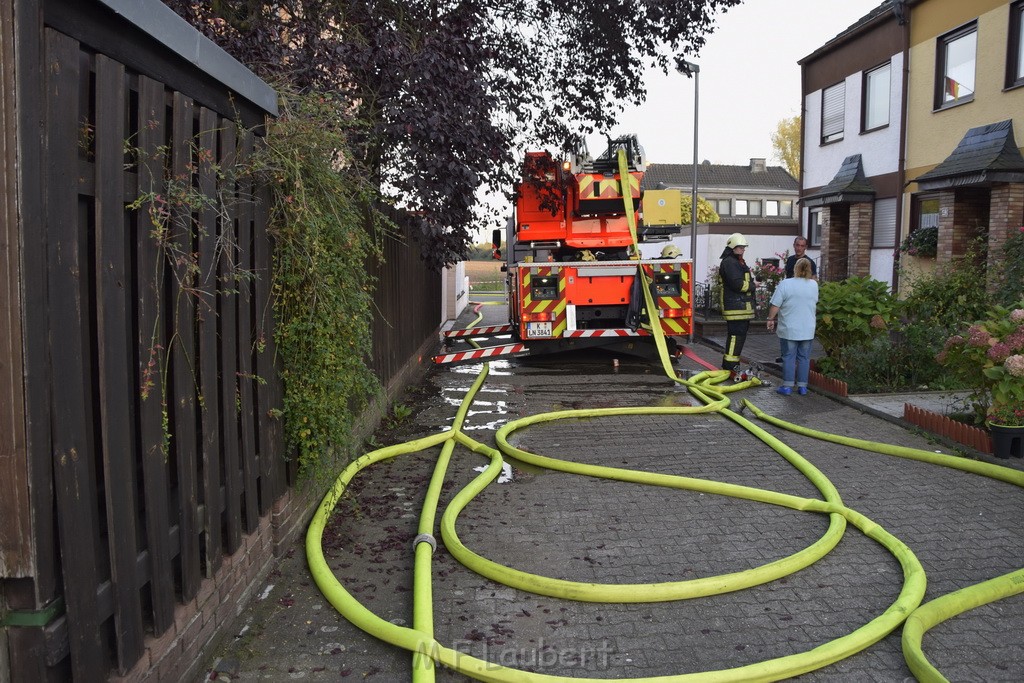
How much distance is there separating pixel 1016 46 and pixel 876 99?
13.9ft

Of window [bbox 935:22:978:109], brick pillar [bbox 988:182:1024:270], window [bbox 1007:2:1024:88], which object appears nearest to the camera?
brick pillar [bbox 988:182:1024:270]

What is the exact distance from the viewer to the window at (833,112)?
18.0 metres

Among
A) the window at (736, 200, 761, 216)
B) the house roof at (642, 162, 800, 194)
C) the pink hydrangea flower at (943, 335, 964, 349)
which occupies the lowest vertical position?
the pink hydrangea flower at (943, 335, 964, 349)

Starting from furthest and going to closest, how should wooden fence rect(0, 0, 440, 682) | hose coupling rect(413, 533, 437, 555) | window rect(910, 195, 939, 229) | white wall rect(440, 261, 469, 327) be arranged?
white wall rect(440, 261, 469, 327)
window rect(910, 195, 939, 229)
hose coupling rect(413, 533, 437, 555)
wooden fence rect(0, 0, 440, 682)

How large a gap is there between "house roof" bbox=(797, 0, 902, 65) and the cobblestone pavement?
11847mm

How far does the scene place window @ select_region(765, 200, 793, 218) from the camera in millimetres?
56500

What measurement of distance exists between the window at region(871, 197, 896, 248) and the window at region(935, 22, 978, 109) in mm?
2205

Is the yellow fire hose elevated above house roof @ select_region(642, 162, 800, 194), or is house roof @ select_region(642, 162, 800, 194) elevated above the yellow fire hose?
house roof @ select_region(642, 162, 800, 194)

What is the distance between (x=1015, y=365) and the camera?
5980 mm

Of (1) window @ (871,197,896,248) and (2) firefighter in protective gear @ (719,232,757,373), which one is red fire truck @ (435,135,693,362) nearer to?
(2) firefighter in protective gear @ (719,232,757,373)

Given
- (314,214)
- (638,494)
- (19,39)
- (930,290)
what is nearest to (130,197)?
(19,39)

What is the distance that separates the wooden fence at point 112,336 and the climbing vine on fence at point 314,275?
0.23 meters

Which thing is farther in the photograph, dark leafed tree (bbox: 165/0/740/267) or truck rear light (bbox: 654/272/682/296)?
truck rear light (bbox: 654/272/682/296)

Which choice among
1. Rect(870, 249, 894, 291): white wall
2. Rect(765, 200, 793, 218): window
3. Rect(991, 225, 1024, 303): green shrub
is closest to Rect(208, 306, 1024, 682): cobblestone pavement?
Rect(991, 225, 1024, 303): green shrub
